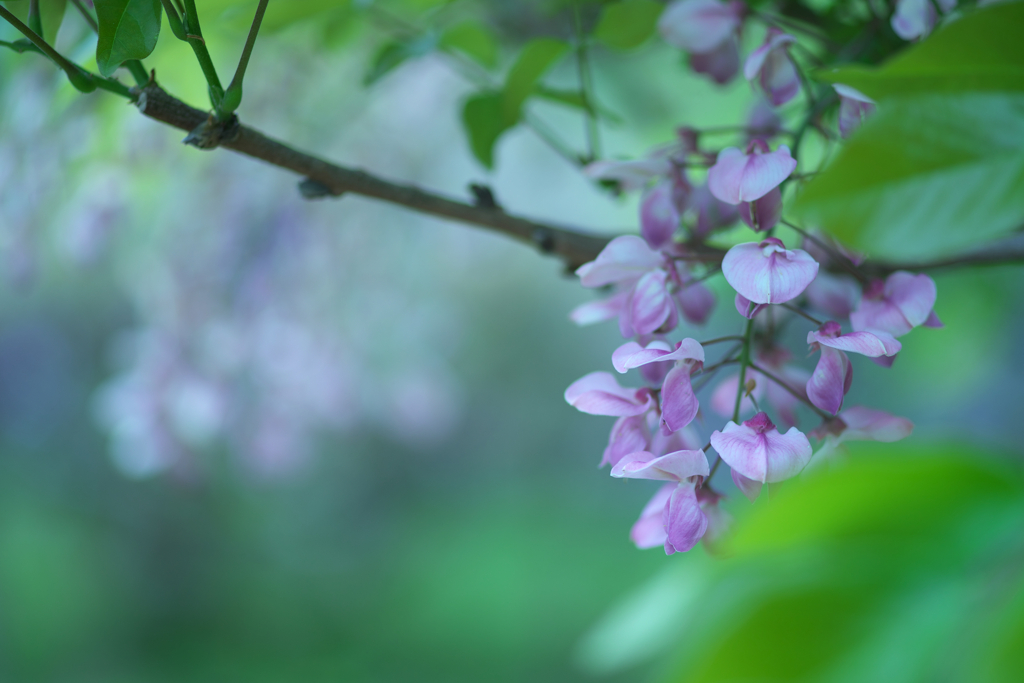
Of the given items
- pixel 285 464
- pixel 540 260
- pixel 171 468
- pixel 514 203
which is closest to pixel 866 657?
pixel 171 468

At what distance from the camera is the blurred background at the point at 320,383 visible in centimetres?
52

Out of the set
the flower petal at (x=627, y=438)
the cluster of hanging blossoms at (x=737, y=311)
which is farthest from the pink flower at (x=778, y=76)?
the flower petal at (x=627, y=438)

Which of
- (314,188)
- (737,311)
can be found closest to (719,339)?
(737,311)

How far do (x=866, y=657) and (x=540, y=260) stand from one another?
2399 mm

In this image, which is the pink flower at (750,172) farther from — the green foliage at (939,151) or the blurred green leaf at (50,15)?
the blurred green leaf at (50,15)

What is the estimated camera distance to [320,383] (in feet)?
2.83

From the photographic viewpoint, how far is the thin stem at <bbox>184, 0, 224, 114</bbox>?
0.51ft

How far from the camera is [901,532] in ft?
0.42

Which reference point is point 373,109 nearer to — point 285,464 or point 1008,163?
point 285,464

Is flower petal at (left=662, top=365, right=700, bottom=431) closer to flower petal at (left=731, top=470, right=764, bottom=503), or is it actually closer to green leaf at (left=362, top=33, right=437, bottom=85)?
flower petal at (left=731, top=470, right=764, bottom=503)

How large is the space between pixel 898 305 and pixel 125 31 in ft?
0.60

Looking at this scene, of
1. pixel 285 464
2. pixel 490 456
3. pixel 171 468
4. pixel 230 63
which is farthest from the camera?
pixel 490 456

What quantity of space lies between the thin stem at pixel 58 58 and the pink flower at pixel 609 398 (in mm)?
128

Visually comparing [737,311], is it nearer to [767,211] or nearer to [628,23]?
[767,211]
